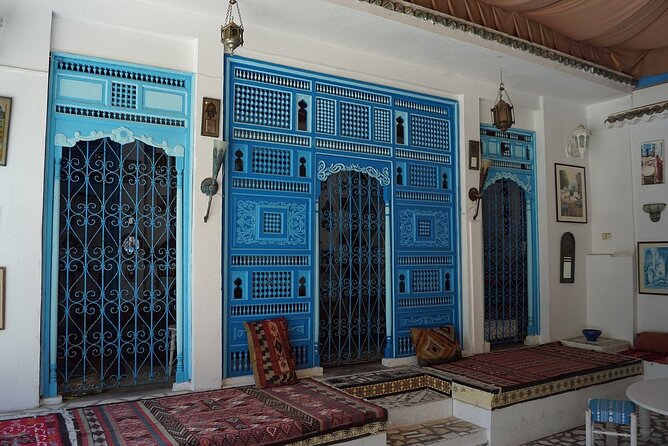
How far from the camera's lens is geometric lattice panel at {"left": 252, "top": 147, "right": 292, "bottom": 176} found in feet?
15.9

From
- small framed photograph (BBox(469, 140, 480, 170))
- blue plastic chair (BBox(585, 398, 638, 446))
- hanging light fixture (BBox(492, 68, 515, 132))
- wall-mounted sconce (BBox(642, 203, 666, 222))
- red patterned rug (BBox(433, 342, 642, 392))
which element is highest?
hanging light fixture (BBox(492, 68, 515, 132))

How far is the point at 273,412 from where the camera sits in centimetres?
370

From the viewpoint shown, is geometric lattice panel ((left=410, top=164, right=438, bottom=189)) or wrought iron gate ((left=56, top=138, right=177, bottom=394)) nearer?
wrought iron gate ((left=56, top=138, right=177, bottom=394))

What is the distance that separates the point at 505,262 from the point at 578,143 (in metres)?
2.00

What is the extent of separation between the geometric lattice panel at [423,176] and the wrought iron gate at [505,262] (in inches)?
38.3

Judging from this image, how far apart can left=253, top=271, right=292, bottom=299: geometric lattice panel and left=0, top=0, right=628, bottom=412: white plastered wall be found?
16.3 inches

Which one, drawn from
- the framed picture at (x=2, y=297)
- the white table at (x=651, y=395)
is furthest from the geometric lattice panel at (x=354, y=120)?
the white table at (x=651, y=395)

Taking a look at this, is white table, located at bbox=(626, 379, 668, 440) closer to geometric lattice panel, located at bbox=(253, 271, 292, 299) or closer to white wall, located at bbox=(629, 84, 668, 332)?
white wall, located at bbox=(629, 84, 668, 332)

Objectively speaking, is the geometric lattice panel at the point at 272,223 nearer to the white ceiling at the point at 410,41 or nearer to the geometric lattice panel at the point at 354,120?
the geometric lattice panel at the point at 354,120

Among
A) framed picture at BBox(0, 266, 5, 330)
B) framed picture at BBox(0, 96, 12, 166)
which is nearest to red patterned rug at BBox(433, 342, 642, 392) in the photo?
framed picture at BBox(0, 266, 5, 330)

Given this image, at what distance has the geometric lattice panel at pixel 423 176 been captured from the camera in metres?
5.76

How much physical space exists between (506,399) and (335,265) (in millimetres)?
2017

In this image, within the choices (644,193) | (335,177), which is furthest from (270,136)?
(644,193)

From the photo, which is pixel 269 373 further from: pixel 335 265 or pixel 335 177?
pixel 335 177
